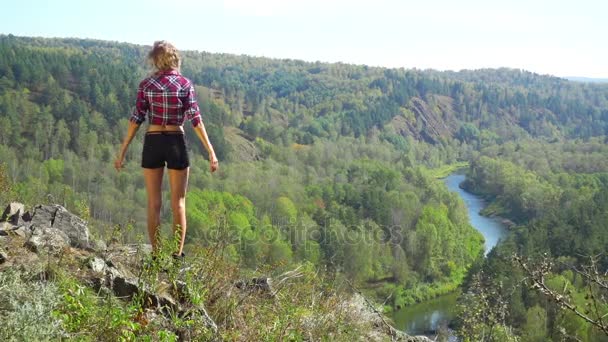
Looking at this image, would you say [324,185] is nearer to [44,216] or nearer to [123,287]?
[44,216]

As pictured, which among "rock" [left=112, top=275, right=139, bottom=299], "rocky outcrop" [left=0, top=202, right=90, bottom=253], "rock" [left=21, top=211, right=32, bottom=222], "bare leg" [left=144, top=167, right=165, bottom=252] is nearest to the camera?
"rock" [left=112, top=275, right=139, bottom=299]

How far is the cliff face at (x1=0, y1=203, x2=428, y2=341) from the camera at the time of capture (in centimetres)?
379

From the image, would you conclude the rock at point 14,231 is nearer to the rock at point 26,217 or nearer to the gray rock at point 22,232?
the gray rock at point 22,232

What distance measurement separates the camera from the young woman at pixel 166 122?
203 inches

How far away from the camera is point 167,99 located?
5168 millimetres

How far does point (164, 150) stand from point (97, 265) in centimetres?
108

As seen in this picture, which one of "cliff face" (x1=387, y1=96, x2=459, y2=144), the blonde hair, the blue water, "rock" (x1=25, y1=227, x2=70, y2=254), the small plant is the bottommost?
the blue water

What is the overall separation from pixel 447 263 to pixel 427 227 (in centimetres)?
380

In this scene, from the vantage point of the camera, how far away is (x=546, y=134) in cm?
16600

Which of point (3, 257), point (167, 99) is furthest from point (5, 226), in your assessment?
point (167, 99)

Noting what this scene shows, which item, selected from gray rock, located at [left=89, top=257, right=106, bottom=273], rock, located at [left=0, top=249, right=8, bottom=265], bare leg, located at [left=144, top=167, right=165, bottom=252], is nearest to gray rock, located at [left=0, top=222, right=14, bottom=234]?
rock, located at [left=0, top=249, right=8, bottom=265]

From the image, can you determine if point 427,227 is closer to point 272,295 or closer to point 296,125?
point 272,295

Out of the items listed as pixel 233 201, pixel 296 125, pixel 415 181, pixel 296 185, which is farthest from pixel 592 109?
pixel 233 201

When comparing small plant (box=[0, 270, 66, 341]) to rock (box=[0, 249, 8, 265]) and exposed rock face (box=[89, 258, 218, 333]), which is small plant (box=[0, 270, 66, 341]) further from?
rock (box=[0, 249, 8, 265])
